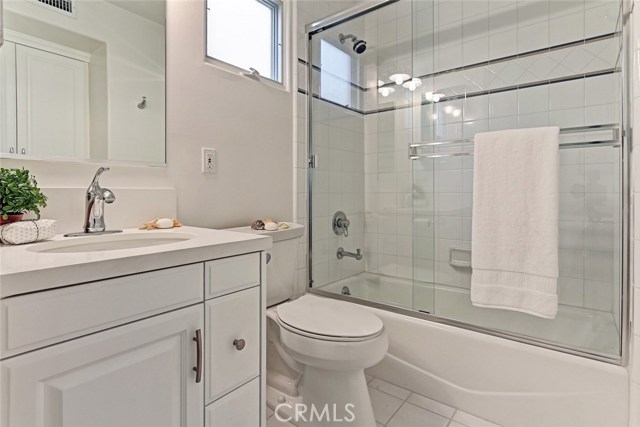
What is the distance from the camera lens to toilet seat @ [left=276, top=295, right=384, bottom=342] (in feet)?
3.76

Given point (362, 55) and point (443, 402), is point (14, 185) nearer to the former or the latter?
point (443, 402)

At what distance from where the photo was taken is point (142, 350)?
667 millimetres

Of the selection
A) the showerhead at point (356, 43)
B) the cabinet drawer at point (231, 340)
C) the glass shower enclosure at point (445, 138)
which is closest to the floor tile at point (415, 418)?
the glass shower enclosure at point (445, 138)

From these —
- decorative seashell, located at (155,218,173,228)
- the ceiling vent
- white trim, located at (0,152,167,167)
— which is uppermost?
the ceiling vent

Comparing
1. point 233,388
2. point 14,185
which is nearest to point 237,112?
point 14,185

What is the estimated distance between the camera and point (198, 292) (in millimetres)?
763

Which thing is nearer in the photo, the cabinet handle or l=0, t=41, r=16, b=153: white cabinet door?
the cabinet handle

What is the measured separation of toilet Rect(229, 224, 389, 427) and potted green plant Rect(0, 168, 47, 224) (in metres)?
0.75

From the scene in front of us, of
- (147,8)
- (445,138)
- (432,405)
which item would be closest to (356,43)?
(445,138)

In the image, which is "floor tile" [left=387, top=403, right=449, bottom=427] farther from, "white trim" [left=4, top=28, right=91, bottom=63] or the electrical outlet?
"white trim" [left=4, top=28, right=91, bottom=63]

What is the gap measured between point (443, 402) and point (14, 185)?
66.1 inches

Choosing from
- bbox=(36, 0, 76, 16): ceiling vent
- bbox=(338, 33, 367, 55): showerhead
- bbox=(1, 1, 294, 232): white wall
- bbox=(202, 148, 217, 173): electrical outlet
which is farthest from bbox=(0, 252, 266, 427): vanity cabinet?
bbox=(338, 33, 367, 55): showerhead

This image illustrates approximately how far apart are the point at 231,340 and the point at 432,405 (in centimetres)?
104

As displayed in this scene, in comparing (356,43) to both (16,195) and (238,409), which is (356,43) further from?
(238,409)
